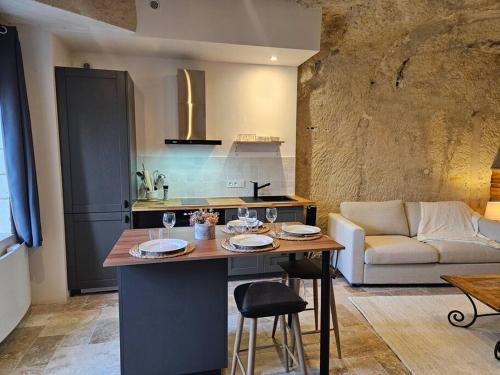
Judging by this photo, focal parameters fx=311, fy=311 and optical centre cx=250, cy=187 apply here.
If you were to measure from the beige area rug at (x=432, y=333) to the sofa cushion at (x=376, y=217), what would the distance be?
911 mm

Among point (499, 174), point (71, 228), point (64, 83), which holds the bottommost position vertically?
point (71, 228)

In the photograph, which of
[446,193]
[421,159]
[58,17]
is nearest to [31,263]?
[58,17]

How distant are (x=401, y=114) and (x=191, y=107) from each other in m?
2.78

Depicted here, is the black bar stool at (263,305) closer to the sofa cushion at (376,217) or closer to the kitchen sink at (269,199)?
the kitchen sink at (269,199)

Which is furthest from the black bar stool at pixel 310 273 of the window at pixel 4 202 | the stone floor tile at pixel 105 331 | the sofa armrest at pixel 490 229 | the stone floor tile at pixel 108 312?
the sofa armrest at pixel 490 229

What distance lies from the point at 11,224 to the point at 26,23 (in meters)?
1.68

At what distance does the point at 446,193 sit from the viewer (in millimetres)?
4406

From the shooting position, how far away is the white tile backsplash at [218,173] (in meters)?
3.65

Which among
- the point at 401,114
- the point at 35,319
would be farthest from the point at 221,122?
the point at 35,319

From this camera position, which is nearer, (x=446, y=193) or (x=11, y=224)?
(x=11, y=224)

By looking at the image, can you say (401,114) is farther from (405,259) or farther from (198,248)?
(198,248)

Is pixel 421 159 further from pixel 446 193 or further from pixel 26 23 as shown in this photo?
pixel 26 23

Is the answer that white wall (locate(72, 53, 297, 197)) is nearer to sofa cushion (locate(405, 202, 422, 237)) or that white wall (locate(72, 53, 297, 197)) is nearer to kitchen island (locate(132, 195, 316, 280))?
kitchen island (locate(132, 195, 316, 280))

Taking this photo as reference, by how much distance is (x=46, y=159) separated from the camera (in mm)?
2793
